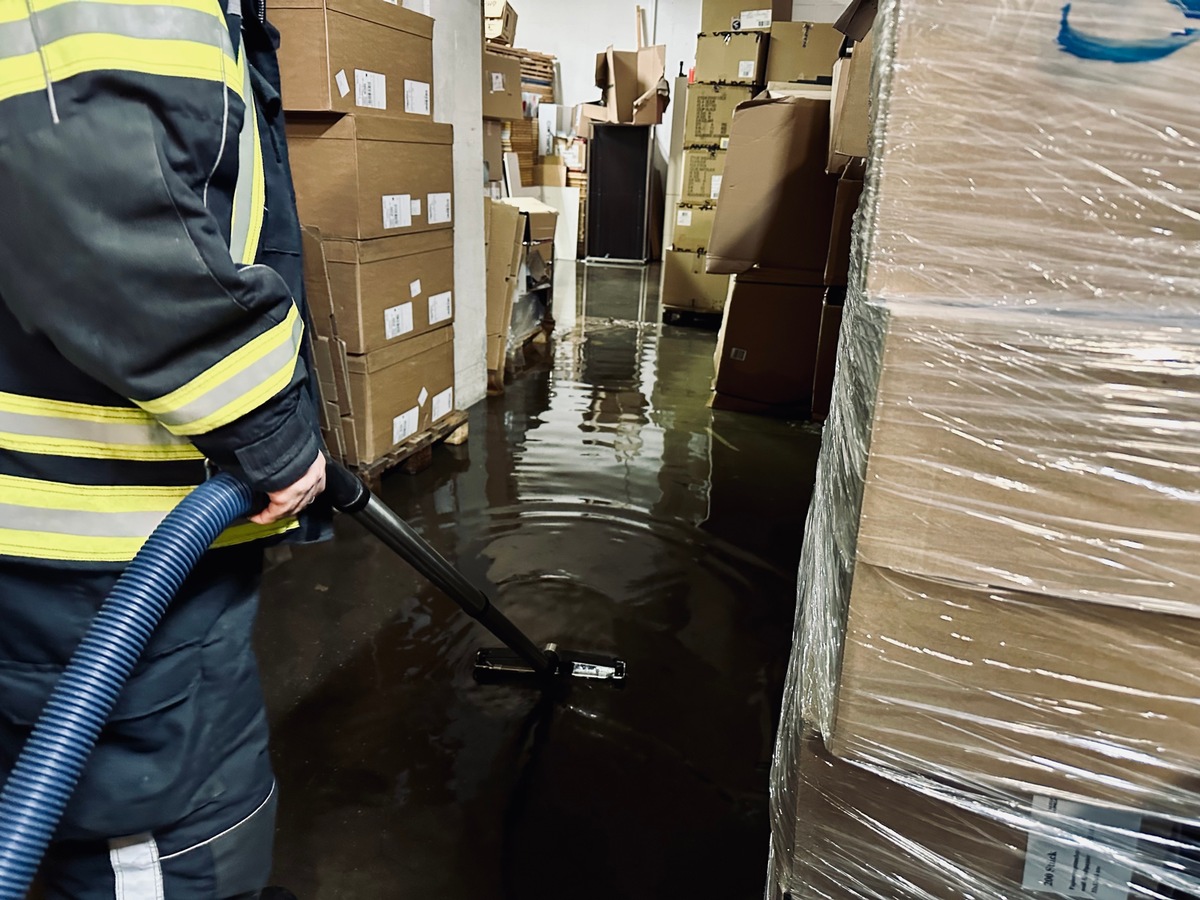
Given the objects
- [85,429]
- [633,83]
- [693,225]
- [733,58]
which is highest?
[633,83]

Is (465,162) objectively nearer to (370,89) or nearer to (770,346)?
(370,89)

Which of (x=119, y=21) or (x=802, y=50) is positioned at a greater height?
(x=802, y=50)

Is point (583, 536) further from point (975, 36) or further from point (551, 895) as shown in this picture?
point (975, 36)

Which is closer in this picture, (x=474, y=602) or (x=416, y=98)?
(x=474, y=602)

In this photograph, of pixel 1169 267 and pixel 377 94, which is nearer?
pixel 1169 267

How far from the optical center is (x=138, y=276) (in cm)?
80

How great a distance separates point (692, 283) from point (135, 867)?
5916mm

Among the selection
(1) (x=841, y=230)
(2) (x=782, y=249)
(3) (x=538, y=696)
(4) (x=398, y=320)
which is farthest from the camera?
(2) (x=782, y=249)

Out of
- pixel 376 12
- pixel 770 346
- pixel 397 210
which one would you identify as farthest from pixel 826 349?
pixel 376 12

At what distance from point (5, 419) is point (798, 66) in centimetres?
621

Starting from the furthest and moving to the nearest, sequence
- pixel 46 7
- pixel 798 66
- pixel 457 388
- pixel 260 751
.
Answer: pixel 798 66 → pixel 457 388 → pixel 260 751 → pixel 46 7

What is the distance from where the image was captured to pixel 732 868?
1586 millimetres

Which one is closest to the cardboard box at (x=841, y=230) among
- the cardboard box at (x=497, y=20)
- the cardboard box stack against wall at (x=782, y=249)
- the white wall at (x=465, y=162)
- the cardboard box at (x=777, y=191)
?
the cardboard box stack against wall at (x=782, y=249)

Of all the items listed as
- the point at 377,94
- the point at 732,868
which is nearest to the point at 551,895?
the point at 732,868
